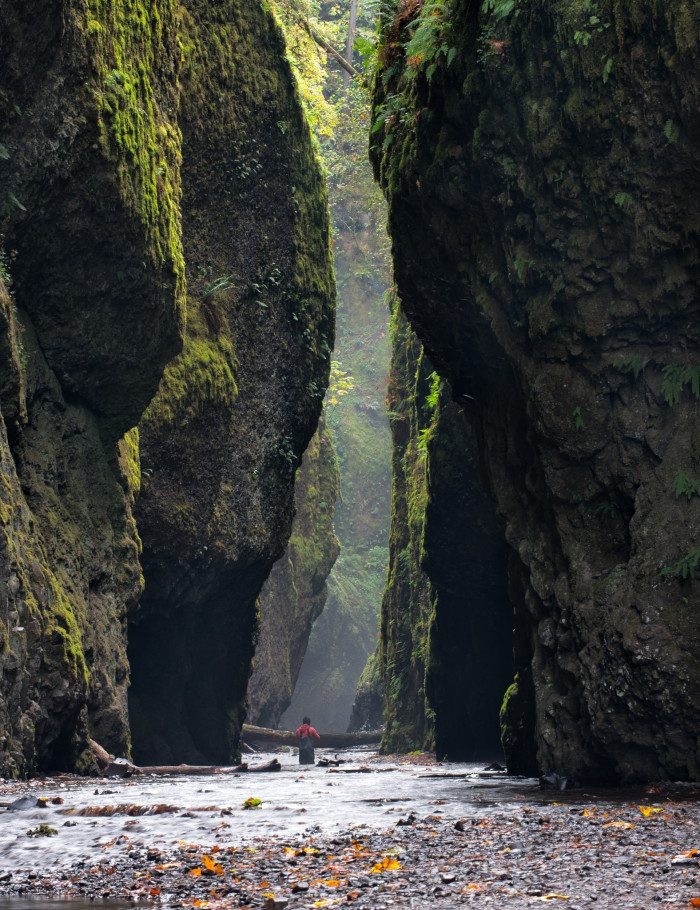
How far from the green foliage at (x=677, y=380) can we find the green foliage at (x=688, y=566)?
1.75 metres

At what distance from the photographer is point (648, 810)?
320 inches

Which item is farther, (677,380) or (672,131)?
(677,380)

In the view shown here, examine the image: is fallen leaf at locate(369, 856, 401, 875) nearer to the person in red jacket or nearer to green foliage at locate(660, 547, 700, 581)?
green foliage at locate(660, 547, 700, 581)

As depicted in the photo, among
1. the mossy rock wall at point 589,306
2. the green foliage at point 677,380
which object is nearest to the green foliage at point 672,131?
the mossy rock wall at point 589,306

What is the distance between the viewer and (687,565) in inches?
430

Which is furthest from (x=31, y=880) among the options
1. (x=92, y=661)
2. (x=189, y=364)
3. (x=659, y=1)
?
(x=189, y=364)

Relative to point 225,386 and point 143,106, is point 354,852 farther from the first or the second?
point 225,386

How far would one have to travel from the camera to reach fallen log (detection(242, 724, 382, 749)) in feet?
106

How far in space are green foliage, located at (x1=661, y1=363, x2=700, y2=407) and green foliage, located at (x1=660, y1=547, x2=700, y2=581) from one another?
1.75 m

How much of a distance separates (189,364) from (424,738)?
11819 millimetres

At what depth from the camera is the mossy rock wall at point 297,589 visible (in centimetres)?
3712

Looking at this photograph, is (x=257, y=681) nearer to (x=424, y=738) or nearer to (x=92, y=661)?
(x=424, y=738)

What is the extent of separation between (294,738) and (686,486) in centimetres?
2463

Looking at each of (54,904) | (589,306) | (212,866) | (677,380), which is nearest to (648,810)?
(212,866)
